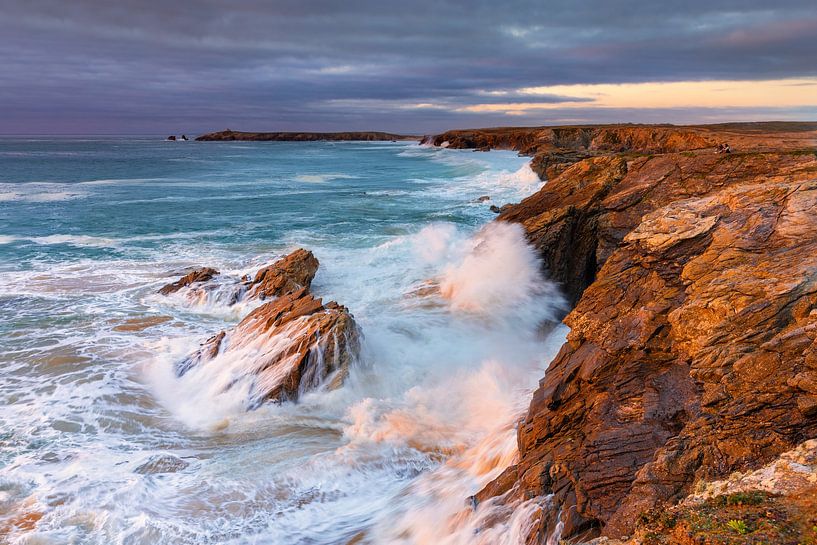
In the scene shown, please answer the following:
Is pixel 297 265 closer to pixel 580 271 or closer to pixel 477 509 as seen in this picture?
pixel 580 271

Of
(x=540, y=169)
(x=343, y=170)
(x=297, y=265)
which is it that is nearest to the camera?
(x=297, y=265)

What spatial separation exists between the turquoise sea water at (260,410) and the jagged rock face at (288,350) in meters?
0.47

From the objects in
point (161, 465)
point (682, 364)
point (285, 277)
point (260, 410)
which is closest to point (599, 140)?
→ point (285, 277)

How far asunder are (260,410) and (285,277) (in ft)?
26.3

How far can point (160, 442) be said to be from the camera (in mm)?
10930

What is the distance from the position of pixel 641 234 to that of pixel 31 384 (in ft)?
47.7

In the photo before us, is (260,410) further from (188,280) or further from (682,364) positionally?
(188,280)

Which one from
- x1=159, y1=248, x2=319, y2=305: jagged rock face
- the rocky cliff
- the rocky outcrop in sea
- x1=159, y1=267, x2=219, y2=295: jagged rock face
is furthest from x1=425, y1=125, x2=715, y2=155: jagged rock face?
the rocky outcrop in sea

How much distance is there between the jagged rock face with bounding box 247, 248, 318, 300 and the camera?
1911cm

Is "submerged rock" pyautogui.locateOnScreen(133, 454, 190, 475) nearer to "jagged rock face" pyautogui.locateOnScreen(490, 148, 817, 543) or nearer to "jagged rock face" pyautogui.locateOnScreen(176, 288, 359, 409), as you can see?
"jagged rock face" pyautogui.locateOnScreen(176, 288, 359, 409)

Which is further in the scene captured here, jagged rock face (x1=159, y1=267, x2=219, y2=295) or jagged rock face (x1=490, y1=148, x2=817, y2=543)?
jagged rock face (x1=159, y1=267, x2=219, y2=295)

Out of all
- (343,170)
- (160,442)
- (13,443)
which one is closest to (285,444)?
(160,442)

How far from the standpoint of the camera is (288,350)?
A: 13.3 m

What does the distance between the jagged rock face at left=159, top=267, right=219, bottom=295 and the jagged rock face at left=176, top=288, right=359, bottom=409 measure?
20.2ft
